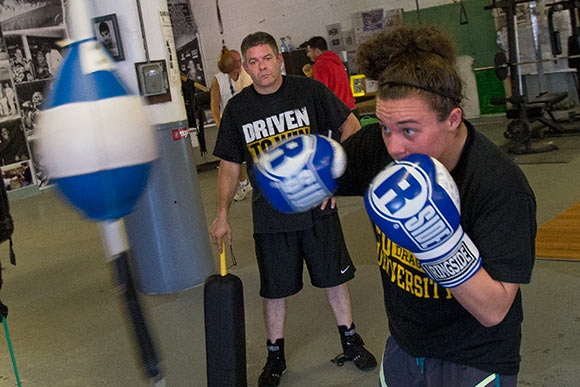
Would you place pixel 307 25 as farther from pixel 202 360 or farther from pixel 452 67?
pixel 452 67

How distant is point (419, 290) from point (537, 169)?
4.85 meters

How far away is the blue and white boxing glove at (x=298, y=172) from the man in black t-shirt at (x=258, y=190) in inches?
47.4

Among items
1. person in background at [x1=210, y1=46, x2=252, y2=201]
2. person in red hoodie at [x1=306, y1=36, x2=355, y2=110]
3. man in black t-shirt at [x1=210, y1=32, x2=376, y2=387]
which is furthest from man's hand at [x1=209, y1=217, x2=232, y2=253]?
person in background at [x1=210, y1=46, x2=252, y2=201]

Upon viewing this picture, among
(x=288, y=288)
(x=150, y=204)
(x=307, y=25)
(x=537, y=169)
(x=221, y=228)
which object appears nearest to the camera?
(x=221, y=228)

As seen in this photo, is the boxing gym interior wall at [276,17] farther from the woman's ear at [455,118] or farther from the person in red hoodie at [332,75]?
the woman's ear at [455,118]

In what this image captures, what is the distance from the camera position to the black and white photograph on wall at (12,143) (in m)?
8.94

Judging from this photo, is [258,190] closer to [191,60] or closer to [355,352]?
[355,352]

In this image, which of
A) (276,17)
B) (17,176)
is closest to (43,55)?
(17,176)

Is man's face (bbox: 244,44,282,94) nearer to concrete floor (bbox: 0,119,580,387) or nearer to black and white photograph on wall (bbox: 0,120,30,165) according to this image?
concrete floor (bbox: 0,119,580,387)

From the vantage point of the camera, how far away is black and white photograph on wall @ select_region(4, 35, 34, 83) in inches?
359

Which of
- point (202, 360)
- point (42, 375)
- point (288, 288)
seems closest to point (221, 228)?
point (288, 288)

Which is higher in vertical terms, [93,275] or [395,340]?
[395,340]

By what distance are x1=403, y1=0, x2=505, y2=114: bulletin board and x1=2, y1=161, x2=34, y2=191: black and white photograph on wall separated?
19.2 ft

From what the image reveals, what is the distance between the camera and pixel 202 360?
3.30m
